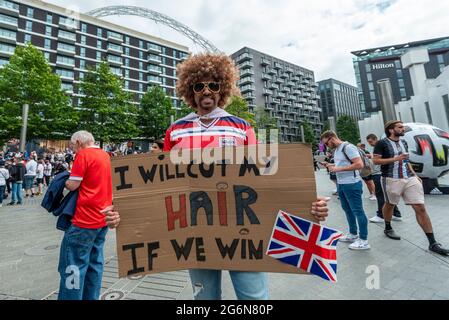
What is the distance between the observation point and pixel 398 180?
3.98 m

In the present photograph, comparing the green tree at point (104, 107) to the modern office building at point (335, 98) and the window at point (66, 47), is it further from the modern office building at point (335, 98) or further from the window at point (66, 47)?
the modern office building at point (335, 98)

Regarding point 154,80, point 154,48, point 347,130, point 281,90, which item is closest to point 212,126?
point 154,80

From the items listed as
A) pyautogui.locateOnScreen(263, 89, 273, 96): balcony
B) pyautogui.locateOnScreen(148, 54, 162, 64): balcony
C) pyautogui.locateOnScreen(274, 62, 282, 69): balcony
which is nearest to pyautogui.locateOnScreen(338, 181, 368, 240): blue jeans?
pyautogui.locateOnScreen(148, 54, 162, 64): balcony

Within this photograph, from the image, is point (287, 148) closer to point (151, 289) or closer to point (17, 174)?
point (151, 289)

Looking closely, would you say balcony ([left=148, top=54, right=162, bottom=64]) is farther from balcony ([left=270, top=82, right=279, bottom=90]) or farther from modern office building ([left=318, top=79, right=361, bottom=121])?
modern office building ([left=318, top=79, right=361, bottom=121])

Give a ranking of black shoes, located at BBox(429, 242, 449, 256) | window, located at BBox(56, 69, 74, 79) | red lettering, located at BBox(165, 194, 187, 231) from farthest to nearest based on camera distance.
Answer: window, located at BBox(56, 69, 74, 79) → black shoes, located at BBox(429, 242, 449, 256) → red lettering, located at BBox(165, 194, 187, 231)

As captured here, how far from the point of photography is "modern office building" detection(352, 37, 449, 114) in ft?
195

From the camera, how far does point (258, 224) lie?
1552mm

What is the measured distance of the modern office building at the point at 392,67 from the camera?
59.5 m

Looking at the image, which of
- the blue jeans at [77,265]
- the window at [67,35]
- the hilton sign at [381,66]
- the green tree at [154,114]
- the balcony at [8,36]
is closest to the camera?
the blue jeans at [77,265]

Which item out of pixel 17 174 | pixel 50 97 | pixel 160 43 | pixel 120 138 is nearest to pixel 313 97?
pixel 160 43

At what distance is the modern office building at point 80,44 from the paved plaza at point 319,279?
45.1 metres

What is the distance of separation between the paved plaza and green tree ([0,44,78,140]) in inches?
986

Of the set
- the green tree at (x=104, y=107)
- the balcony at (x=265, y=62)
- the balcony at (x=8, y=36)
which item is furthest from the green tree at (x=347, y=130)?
the balcony at (x=8, y=36)
